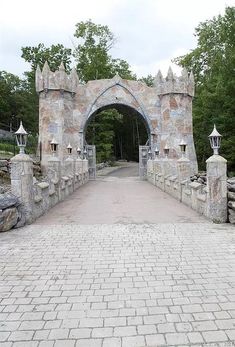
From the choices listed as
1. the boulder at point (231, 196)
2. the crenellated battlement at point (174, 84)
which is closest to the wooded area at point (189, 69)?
the crenellated battlement at point (174, 84)

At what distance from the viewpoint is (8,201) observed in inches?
276

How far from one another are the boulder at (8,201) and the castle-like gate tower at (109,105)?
13669mm

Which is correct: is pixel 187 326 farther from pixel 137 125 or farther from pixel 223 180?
pixel 137 125

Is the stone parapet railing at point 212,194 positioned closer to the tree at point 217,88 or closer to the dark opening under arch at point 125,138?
the tree at point 217,88

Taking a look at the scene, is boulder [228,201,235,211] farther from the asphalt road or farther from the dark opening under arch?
the dark opening under arch

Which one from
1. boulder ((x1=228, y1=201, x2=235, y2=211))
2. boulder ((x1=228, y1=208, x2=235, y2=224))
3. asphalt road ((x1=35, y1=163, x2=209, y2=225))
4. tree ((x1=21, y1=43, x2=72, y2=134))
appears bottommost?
asphalt road ((x1=35, y1=163, x2=209, y2=225))

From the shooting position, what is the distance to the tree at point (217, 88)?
25.4 metres

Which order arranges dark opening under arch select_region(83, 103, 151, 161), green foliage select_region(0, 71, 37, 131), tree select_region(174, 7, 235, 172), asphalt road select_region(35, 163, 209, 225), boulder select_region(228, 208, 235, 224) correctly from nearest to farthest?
boulder select_region(228, 208, 235, 224) < asphalt road select_region(35, 163, 209, 225) < tree select_region(174, 7, 235, 172) < green foliage select_region(0, 71, 37, 131) < dark opening under arch select_region(83, 103, 151, 161)

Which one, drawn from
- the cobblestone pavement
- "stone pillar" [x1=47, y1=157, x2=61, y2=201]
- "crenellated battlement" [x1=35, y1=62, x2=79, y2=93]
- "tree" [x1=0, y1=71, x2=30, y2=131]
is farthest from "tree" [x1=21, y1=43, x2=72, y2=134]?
the cobblestone pavement

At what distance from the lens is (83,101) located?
2248cm

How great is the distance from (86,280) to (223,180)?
4.72m

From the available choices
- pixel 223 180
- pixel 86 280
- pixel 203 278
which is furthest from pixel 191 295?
pixel 223 180

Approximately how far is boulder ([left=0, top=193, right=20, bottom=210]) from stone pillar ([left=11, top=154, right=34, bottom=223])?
6.1 inches

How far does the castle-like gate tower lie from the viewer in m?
21.2
